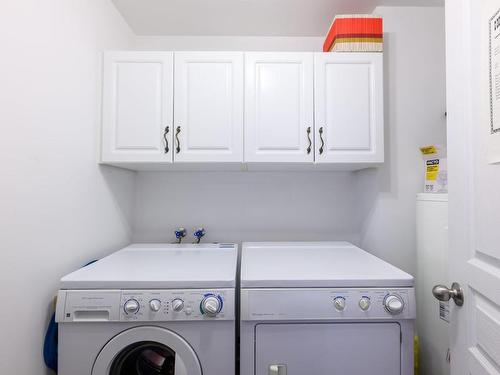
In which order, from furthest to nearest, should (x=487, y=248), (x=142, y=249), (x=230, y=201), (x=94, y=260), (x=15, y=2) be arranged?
1. (x=230, y=201)
2. (x=142, y=249)
3. (x=94, y=260)
4. (x=15, y=2)
5. (x=487, y=248)

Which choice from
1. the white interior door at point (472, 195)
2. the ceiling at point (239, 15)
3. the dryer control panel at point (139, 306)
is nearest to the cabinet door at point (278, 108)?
the ceiling at point (239, 15)

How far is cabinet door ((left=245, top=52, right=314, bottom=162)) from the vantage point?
1.50 meters

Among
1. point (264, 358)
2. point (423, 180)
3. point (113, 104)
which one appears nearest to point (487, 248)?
point (264, 358)

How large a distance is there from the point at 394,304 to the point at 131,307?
1118 mm

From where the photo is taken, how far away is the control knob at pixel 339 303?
1035 millimetres

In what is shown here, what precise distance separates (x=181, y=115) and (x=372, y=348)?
1562 millimetres

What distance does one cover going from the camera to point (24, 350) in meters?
1.01

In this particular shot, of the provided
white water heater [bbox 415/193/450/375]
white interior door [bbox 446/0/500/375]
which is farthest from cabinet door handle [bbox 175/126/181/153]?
white water heater [bbox 415/193/450/375]

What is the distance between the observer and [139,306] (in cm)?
103

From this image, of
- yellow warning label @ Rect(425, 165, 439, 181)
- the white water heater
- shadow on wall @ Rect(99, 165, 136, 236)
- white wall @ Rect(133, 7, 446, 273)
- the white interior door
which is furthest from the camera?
white wall @ Rect(133, 7, 446, 273)

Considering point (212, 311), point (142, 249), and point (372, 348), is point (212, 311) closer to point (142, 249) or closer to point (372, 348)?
point (372, 348)

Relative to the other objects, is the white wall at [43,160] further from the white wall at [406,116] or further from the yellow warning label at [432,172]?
the yellow warning label at [432,172]

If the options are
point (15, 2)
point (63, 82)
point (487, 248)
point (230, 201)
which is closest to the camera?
point (487, 248)

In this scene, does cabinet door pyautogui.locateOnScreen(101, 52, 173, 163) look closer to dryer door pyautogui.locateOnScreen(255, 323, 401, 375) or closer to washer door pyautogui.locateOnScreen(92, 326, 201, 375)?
washer door pyautogui.locateOnScreen(92, 326, 201, 375)
